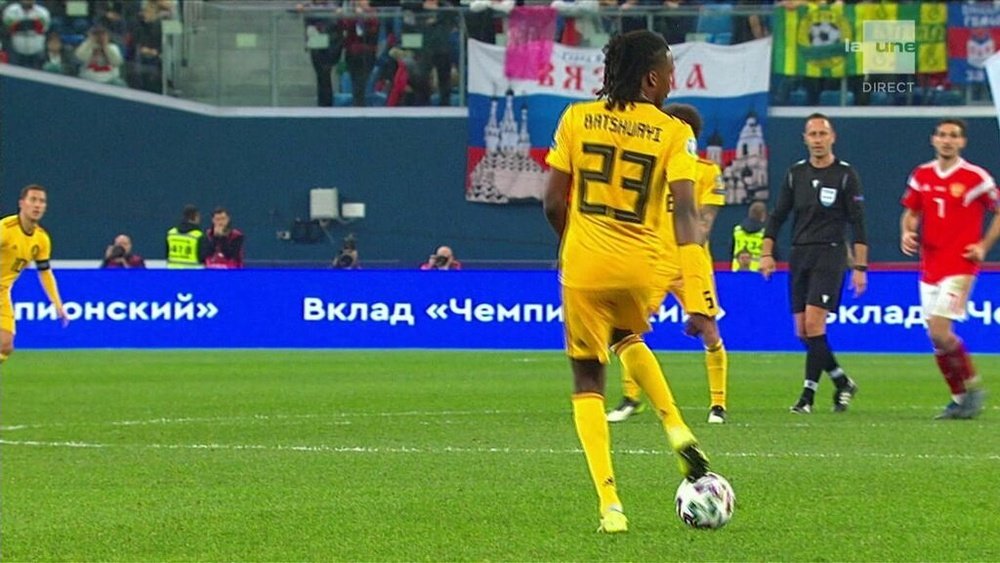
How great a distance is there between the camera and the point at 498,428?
540 inches

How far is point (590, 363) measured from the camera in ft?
27.6

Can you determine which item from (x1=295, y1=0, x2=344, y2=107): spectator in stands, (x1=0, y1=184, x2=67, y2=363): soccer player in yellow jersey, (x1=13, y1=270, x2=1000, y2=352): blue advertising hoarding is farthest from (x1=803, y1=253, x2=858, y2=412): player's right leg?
(x1=295, y1=0, x2=344, y2=107): spectator in stands

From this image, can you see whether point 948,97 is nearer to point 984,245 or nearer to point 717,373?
point 984,245

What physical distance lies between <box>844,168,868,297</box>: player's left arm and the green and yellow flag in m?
13.4

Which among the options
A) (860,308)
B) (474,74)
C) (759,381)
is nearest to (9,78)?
(474,74)

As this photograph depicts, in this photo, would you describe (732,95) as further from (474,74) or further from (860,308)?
(860,308)

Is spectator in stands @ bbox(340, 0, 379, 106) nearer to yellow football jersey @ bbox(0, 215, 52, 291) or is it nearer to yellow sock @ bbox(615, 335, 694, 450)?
yellow football jersey @ bbox(0, 215, 52, 291)

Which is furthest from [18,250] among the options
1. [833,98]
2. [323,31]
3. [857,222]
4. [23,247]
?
[833,98]

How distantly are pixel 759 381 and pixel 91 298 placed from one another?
37.6 ft

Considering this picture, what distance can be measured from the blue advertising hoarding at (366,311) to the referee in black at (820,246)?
36.3 feet

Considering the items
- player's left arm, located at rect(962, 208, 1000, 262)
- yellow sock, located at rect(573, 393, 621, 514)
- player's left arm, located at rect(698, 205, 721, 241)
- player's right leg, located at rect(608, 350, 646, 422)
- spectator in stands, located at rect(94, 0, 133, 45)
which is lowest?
player's right leg, located at rect(608, 350, 646, 422)

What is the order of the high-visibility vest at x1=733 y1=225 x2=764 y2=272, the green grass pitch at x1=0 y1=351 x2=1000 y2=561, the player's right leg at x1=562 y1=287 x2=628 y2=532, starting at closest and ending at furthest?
the green grass pitch at x1=0 y1=351 x2=1000 y2=561 → the player's right leg at x1=562 y1=287 x2=628 y2=532 → the high-visibility vest at x1=733 y1=225 x2=764 y2=272

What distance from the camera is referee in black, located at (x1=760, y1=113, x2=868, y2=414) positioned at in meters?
14.9

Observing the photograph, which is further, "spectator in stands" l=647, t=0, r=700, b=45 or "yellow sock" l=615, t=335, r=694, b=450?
"spectator in stands" l=647, t=0, r=700, b=45
